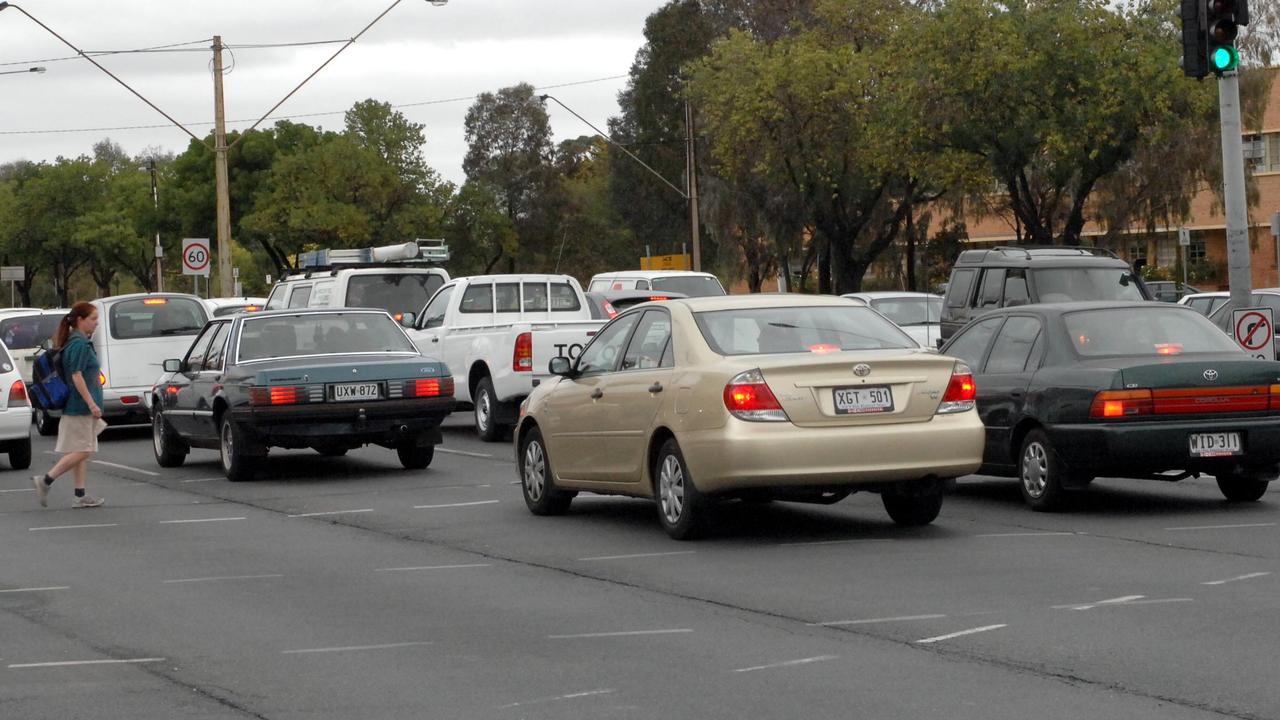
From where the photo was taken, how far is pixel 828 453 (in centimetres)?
1155

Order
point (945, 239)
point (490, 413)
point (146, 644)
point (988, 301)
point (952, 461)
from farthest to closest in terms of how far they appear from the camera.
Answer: point (945, 239)
point (988, 301)
point (490, 413)
point (952, 461)
point (146, 644)

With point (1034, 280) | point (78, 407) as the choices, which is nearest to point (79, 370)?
point (78, 407)

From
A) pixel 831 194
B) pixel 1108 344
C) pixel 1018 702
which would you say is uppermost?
pixel 831 194

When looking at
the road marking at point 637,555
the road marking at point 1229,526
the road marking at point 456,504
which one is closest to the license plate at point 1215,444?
the road marking at point 1229,526

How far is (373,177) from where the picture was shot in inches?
3351

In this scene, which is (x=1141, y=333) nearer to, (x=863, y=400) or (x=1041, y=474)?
(x=1041, y=474)

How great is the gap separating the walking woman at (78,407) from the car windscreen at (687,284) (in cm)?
2000

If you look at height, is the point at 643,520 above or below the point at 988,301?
below

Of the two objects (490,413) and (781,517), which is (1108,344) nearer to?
(781,517)

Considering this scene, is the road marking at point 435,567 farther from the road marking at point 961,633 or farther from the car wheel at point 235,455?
the car wheel at point 235,455

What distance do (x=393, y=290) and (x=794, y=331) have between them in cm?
1615

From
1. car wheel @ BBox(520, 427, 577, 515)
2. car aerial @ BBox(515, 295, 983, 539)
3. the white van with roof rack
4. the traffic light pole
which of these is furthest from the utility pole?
car aerial @ BBox(515, 295, 983, 539)

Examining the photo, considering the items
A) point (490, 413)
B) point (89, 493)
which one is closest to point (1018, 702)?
point (89, 493)

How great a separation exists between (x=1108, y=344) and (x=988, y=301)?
35.3 feet
